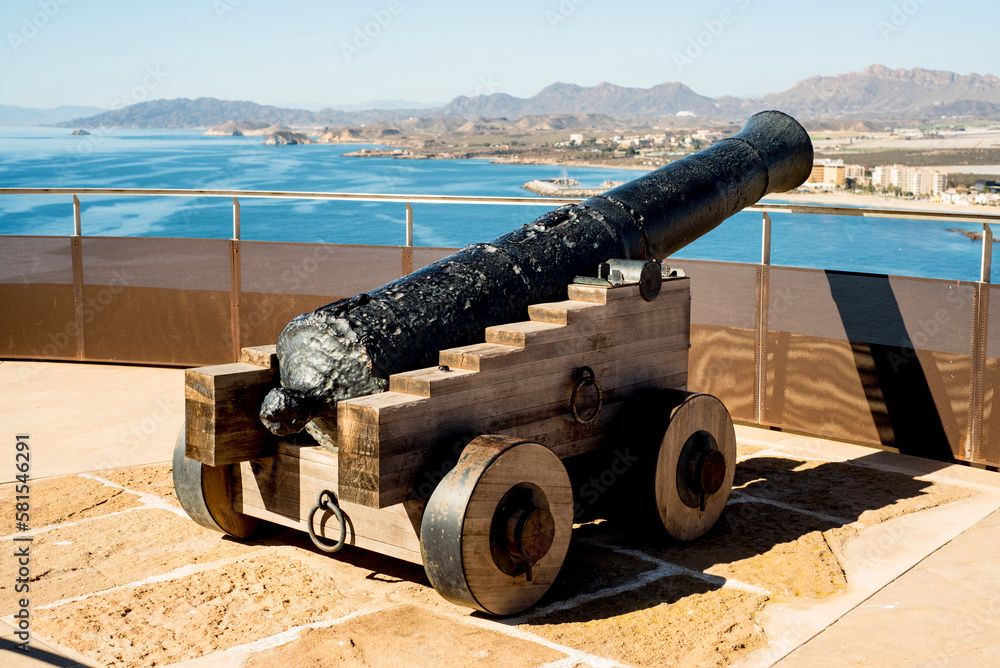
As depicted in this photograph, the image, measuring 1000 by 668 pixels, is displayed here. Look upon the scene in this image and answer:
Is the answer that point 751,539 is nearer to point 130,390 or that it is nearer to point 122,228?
point 130,390

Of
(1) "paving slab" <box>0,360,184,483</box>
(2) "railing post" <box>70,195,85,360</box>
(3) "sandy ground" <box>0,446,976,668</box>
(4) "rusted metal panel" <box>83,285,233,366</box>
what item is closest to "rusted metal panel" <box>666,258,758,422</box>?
(3) "sandy ground" <box>0,446,976,668</box>

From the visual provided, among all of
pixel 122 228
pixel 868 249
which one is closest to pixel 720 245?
pixel 868 249

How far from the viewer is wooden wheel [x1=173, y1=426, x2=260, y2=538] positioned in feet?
13.0

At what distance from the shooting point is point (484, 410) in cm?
348

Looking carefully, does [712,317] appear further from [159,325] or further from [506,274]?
[159,325]

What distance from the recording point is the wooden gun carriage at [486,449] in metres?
3.18

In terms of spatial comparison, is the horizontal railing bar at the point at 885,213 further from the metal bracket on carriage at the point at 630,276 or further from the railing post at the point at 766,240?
the metal bracket on carriage at the point at 630,276

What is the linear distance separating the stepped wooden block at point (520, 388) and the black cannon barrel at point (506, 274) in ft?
0.41

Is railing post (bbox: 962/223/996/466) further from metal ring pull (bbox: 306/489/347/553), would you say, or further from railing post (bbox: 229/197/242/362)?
railing post (bbox: 229/197/242/362)

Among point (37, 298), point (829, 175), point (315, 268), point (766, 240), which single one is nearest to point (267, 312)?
point (315, 268)

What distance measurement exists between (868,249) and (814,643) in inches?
3146

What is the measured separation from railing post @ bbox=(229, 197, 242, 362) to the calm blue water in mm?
47713

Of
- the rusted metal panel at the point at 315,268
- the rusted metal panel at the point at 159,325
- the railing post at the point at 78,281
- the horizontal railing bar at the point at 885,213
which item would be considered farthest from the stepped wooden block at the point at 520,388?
the railing post at the point at 78,281

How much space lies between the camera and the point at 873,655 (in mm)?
3053
